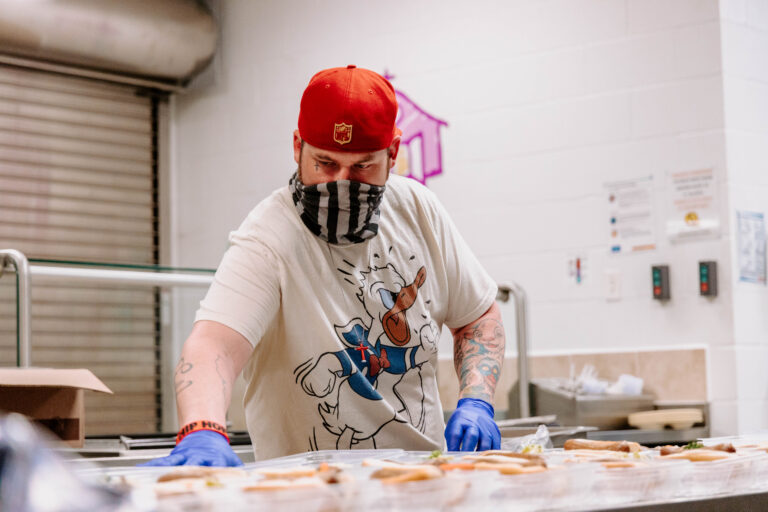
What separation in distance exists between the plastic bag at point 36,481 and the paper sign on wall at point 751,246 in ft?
11.6

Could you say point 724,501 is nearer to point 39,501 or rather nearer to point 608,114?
point 39,501

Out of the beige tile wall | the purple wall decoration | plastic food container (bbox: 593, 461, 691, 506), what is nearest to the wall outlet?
the beige tile wall

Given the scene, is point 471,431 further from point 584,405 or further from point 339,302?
point 584,405

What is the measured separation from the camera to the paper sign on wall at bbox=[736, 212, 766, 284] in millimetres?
3965

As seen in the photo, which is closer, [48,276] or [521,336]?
[48,276]

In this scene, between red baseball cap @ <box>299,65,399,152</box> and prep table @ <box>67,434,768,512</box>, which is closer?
prep table @ <box>67,434,768,512</box>

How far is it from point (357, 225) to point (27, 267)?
1149 millimetres

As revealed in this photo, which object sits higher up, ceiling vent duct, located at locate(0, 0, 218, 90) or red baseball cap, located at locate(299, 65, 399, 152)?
ceiling vent duct, located at locate(0, 0, 218, 90)

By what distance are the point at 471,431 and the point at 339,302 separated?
371 mm

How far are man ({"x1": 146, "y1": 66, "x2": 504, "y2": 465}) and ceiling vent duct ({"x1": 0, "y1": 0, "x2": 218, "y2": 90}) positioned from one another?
125 inches

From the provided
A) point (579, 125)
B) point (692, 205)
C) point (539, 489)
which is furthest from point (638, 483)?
point (579, 125)

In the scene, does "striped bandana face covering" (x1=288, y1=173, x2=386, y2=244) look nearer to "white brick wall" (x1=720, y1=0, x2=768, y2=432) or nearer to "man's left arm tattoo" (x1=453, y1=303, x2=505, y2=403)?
"man's left arm tattoo" (x1=453, y1=303, x2=505, y2=403)

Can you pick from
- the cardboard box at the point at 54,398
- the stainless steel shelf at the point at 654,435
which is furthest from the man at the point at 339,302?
the stainless steel shelf at the point at 654,435

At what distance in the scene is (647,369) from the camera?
4129mm
